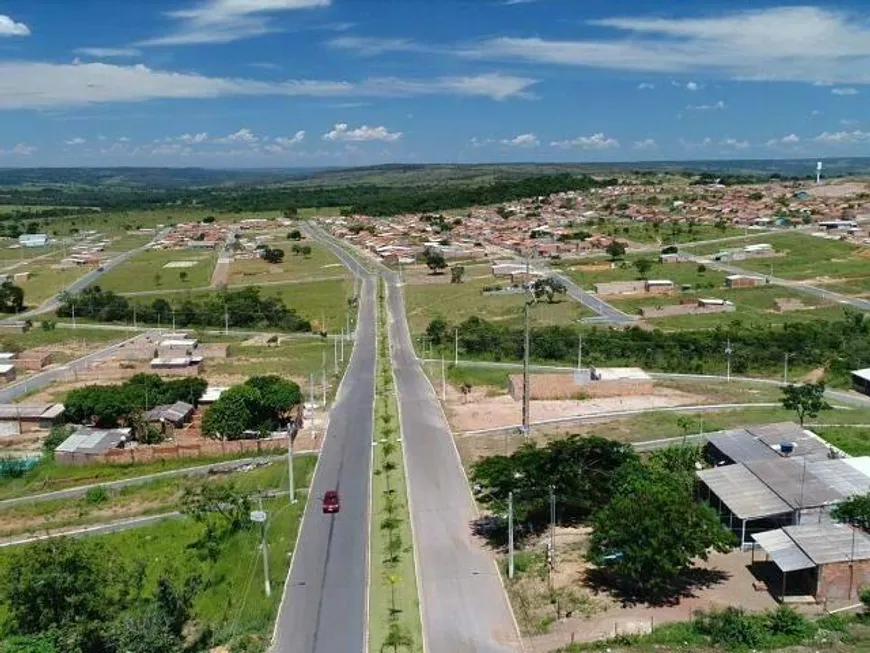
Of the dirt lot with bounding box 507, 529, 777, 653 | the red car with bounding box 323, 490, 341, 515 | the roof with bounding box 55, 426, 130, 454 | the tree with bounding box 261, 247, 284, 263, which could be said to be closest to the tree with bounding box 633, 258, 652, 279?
the tree with bounding box 261, 247, 284, 263

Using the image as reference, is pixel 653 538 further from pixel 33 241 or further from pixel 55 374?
pixel 33 241

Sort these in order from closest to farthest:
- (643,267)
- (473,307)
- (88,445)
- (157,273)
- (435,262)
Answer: (88,445), (473,307), (643,267), (435,262), (157,273)

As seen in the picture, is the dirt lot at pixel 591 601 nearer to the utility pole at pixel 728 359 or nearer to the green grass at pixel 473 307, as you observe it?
the utility pole at pixel 728 359

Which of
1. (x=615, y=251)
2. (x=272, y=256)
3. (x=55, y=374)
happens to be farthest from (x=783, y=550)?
(x=272, y=256)

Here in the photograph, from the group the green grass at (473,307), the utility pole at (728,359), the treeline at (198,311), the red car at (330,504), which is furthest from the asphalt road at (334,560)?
the treeline at (198,311)

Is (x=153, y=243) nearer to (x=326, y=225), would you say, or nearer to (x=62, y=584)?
(x=326, y=225)

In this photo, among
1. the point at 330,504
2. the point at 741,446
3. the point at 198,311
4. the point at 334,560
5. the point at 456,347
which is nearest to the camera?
the point at 334,560

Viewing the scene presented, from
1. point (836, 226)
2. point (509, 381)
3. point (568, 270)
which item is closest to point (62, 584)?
point (509, 381)
